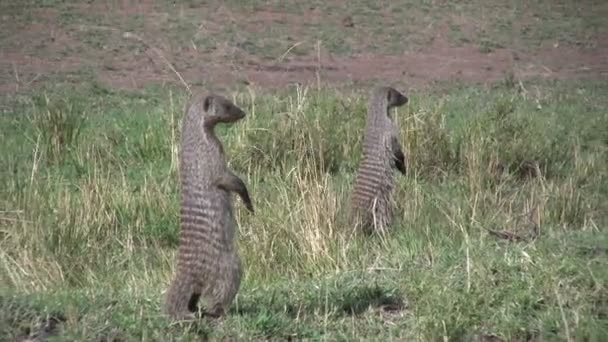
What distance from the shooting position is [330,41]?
13.8 metres

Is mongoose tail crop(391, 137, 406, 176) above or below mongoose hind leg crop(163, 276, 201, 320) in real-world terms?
below

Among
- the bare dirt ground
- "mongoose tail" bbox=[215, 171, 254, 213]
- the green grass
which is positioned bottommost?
the bare dirt ground

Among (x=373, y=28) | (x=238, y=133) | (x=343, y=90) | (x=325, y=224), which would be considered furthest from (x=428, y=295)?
(x=373, y=28)

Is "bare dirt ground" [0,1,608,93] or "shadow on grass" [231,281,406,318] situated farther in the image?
"bare dirt ground" [0,1,608,93]

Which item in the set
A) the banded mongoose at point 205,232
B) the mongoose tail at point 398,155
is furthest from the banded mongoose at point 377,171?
the banded mongoose at point 205,232

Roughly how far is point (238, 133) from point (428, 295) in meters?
3.69

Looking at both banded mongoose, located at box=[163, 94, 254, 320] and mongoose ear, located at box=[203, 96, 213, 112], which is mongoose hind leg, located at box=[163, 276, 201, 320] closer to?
banded mongoose, located at box=[163, 94, 254, 320]

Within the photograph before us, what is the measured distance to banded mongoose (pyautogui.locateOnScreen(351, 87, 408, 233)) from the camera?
21.6 ft

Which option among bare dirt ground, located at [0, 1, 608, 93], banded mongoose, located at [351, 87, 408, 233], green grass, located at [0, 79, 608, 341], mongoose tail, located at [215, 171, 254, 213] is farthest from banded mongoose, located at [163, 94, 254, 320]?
bare dirt ground, located at [0, 1, 608, 93]

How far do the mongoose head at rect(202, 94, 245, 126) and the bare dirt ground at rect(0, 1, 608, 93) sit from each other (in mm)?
6245

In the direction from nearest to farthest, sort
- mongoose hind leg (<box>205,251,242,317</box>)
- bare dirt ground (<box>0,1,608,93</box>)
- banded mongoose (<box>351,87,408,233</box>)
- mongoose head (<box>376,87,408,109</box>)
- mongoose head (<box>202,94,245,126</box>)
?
mongoose hind leg (<box>205,251,242,317</box>), mongoose head (<box>202,94,245,126</box>), banded mongoose (<box>351,87,408,233</box>), mongoose head (<box>376,87,408,109</box>), bare dirt ground (<box>0,1,608,93</box>)

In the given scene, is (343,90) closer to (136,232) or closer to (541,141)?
(541,141)

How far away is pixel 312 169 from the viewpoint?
23.8 feet

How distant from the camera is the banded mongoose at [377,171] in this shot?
6.58 metres
